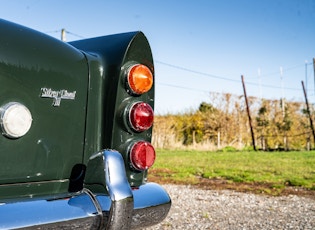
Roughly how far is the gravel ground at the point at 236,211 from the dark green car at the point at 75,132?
66.9 inches

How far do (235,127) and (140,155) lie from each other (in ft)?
62.3

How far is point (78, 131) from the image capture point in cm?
185

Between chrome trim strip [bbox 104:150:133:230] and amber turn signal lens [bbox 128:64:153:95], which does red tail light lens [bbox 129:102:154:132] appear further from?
chrome trim strip [bbox 104:150:133:230]

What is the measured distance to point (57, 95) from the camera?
1.71 m

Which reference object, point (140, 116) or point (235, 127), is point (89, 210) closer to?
point (140, 116)

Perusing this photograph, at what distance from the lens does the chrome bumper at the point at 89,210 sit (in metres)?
1.36

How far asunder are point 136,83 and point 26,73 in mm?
562

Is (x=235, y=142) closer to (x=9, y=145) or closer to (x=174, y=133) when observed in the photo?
(x=174, y=133)

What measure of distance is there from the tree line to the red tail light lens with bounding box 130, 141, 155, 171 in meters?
17.1

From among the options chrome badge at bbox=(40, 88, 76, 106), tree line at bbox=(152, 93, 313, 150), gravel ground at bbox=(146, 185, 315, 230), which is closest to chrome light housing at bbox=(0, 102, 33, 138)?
chrome badge at bbox=(40, 88, 76, 106)

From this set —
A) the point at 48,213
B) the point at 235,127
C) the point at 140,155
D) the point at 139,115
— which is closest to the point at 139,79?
the point at 139,115

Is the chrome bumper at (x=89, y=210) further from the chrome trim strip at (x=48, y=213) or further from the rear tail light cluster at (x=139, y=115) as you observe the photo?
the rear tail light cluster at (x=139, y=115)

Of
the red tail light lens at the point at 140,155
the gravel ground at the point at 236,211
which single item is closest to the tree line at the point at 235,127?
the gravel ground at the point at 236,211

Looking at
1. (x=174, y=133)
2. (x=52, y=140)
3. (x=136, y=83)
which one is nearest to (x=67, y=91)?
Result: (x=52, y=140)
